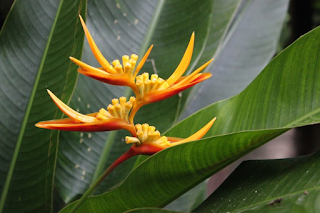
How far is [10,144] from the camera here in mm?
618

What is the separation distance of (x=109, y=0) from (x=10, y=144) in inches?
13.8

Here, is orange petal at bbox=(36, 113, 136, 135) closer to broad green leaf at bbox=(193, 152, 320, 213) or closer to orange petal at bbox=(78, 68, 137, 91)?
orange petal at bbox=(78, 68, 137, 91)

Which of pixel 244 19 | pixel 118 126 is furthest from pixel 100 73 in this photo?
pixel 244 19

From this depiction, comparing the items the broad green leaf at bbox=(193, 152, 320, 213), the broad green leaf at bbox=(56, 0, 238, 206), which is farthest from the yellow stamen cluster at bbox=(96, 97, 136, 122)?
the broad green leaf at bbox=(56, 0, 238, 206)

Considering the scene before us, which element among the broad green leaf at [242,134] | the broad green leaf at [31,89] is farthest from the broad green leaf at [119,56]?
the broad green leaf at [242,134]

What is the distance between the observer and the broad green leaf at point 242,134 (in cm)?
44

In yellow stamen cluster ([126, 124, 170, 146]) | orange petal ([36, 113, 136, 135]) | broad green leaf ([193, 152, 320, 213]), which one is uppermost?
orange petal ([36, 113, 136, 135])

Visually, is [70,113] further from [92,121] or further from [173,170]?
[173,170]

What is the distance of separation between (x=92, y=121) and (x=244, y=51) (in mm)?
734

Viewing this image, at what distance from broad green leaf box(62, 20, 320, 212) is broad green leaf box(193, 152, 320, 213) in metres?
0.04

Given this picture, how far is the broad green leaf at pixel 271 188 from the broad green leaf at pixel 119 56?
11.5 inches

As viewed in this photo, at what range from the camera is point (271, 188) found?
45 centimetres

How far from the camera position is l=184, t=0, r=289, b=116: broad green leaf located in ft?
3.28

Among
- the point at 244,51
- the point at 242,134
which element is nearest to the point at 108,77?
the point at 242,134
